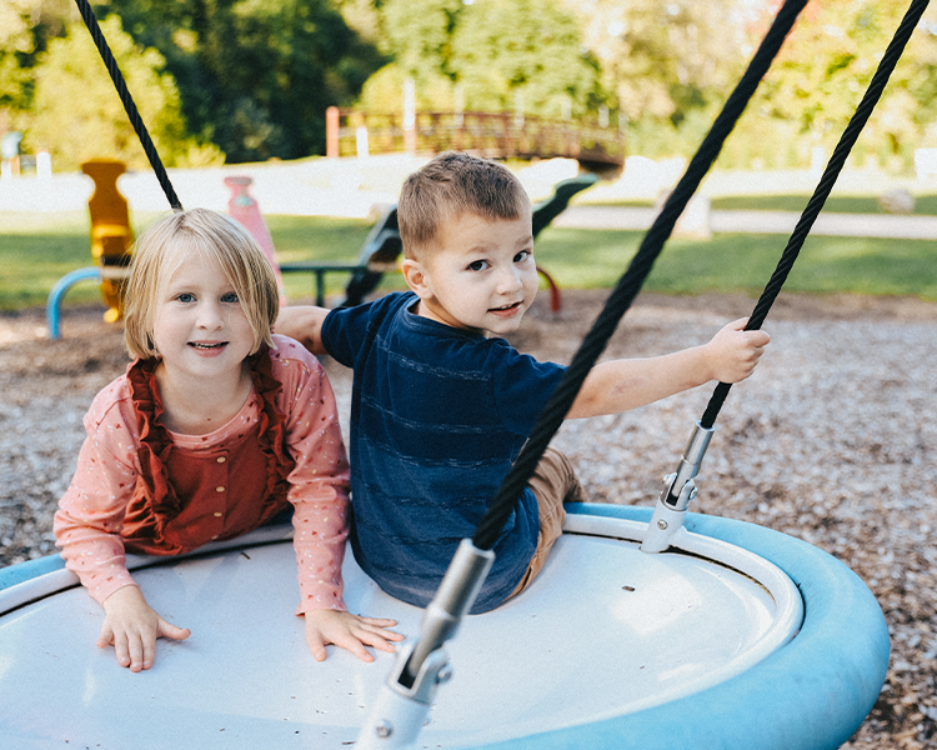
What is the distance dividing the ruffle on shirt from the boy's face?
0.39 m

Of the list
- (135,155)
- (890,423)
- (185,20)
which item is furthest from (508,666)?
(185,20)

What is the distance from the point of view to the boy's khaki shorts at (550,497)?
1.63 metres

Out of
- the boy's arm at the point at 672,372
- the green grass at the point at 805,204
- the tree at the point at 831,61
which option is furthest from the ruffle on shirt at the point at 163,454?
the green grass at the point at 805,204

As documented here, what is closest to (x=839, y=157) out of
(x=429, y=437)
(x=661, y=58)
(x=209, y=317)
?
(x=429, y=437)

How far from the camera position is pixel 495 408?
4.38 feet

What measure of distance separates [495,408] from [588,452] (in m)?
2.48

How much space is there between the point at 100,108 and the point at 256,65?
369 inches

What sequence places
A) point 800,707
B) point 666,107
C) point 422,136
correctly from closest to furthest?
point 800,707 < point 422,136 < point 666,107

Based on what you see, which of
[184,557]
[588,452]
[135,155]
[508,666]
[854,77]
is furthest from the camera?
[135,155]

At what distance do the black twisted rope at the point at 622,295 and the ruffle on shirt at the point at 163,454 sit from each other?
2.76 feet

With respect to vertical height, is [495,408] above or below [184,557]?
above

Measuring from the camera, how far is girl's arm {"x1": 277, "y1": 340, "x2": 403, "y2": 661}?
1525 millimetres

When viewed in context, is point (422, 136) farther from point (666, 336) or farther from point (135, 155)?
point (666, 336)

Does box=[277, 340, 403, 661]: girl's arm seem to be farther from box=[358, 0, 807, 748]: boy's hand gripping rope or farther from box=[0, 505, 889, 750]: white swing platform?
box=[358, 0, 807, 748]: boy's hand gripping rope
